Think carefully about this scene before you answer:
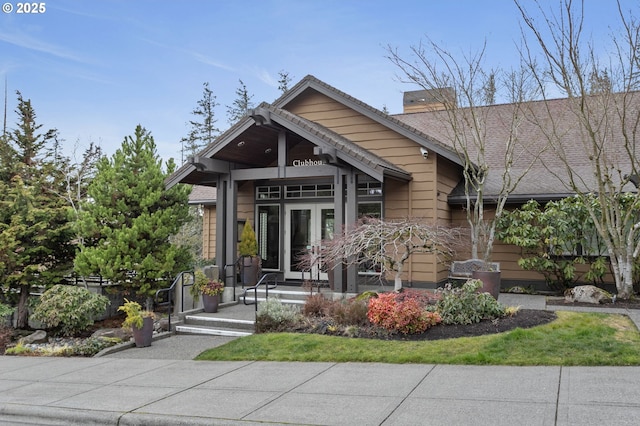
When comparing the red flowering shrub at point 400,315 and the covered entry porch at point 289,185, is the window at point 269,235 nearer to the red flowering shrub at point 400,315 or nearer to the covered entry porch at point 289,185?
the covered entry porch at point 289,185

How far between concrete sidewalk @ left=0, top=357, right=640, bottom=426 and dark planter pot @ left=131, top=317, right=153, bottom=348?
1768mm

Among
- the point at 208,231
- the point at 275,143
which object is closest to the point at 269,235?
the point at 275,143

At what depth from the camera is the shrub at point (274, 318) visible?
9.73 m

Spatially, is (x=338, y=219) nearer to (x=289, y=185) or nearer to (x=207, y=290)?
(x=207, y=290)

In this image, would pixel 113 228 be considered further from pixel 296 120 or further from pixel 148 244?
pixel 296 120

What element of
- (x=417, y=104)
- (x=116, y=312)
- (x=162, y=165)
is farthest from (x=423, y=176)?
(x=417, y=104)

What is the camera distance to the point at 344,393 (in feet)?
19.9

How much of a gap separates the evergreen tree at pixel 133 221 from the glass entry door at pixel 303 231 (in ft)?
9.30

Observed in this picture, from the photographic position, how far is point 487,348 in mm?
7574

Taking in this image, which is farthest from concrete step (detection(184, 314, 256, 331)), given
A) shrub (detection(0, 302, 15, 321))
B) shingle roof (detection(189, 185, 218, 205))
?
shingle roof (detection(189, 185, 218, 205))

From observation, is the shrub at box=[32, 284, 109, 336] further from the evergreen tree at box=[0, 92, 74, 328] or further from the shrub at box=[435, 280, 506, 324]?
the shrub at box=[435, 280, 506, 324]

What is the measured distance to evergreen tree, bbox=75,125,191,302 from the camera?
12812 millimetres

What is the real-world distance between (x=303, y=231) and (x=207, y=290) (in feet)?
13.8

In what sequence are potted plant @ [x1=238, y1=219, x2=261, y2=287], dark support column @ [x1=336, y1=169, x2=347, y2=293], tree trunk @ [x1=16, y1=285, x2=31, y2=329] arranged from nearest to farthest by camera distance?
dark support column @ [x1=336, y1=169, x2=347, y2=293]
tree trunk @ [x1=16, y1=285, x2=31, y2=329]
potted plant @ [x1=238, y1=219, x2=261, y2=287]
